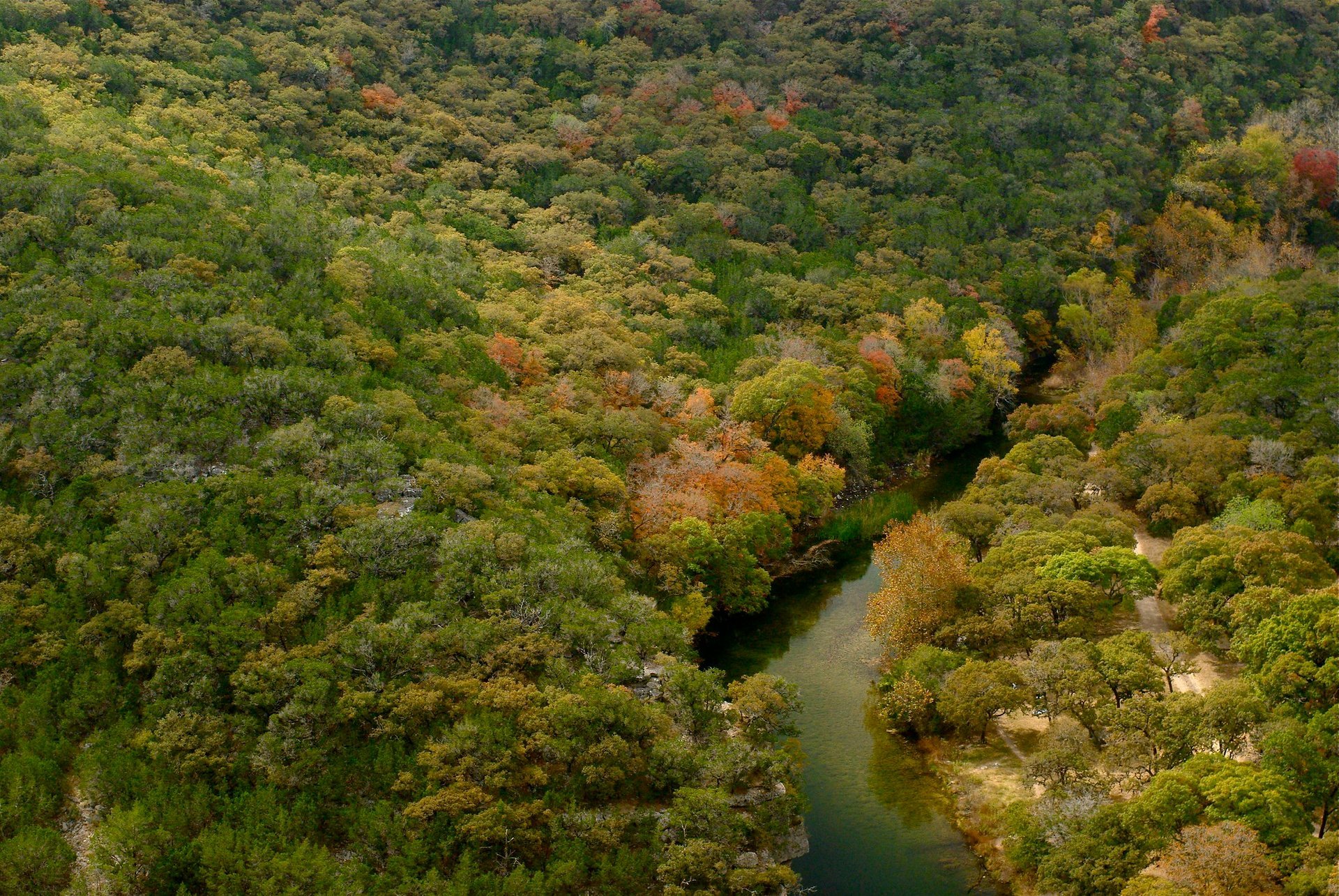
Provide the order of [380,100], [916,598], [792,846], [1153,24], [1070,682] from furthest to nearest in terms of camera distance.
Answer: [1153,24], [380,100], [916,598], [1070,682], [792,846]

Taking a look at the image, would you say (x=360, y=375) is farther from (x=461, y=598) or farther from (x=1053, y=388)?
(x=1053, y=388)

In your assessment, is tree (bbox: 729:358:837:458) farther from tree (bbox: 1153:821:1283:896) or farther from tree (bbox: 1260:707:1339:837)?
tree (bbox: 1153:821:1283:896)

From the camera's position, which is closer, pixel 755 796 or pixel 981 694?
pixel 755 796

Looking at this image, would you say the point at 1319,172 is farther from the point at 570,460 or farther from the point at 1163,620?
the point at 570,460

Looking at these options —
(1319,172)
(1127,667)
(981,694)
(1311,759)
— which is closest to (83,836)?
(981,694)

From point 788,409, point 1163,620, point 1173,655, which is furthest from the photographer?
point 788,409

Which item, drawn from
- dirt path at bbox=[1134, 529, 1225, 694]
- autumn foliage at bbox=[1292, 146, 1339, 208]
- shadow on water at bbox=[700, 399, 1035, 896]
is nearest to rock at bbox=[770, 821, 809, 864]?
shadow on water at bbox=[700, 399, 1035, 896]

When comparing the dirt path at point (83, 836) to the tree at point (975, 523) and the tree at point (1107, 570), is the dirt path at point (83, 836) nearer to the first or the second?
the tree at point (1107, 570)
